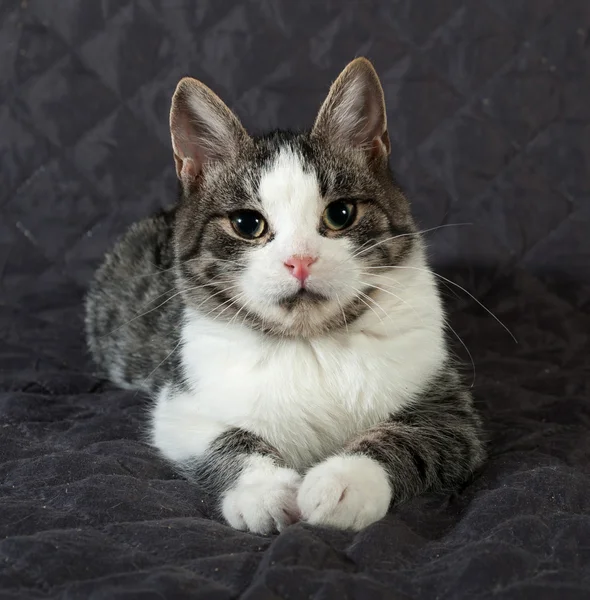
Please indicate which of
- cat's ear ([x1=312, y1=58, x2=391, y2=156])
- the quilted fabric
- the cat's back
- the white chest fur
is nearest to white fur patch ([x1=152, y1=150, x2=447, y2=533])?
the white chest fur

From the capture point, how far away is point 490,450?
4.58 feet

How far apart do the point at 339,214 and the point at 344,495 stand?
422 millimetres

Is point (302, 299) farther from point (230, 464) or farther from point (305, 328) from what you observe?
point (230, 464)

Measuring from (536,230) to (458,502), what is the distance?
1037 millimetres

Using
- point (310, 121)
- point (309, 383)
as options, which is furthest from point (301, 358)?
point (310, 121)

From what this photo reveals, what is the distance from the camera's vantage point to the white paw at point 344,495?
102cm

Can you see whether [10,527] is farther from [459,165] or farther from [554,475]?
[459,165]

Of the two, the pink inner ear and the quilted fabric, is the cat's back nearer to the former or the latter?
the quilted fabric

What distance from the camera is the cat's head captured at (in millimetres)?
1155

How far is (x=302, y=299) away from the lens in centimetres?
116

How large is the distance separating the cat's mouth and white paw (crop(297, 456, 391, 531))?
0.76ft

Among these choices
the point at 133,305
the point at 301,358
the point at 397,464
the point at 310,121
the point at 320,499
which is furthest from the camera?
the point at 310,121

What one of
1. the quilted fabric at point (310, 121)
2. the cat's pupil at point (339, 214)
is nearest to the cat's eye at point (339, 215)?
the cat's pupil at point (339, 214)

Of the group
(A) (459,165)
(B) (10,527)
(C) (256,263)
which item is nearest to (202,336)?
(C) (256,263)
